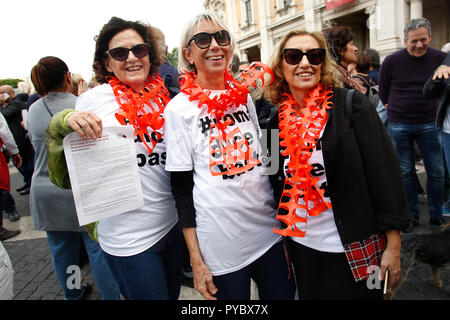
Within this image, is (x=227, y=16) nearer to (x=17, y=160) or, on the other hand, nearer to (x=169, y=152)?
(x=17, y=160)

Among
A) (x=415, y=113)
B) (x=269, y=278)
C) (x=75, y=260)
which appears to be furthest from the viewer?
(x=415, y=113)

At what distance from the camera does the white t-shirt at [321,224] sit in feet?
4.95

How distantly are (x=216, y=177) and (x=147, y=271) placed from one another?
Answer: 0.68 metres

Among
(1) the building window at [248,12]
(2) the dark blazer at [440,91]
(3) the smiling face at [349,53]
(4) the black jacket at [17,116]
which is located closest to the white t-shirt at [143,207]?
(3) the smiling face at [349,53]

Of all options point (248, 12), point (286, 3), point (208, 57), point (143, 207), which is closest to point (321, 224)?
point (143, 207)

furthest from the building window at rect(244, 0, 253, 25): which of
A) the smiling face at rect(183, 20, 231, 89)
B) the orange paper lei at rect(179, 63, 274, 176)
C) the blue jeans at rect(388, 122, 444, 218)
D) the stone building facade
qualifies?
the orange paper lei at rect(179, 63, 274, 176)

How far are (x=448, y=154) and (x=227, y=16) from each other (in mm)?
26405

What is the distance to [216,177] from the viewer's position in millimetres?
1475

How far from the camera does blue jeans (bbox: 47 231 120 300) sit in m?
2.41

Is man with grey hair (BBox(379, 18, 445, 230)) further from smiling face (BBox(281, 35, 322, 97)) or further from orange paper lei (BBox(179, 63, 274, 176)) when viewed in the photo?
orange paper lei (BBox(179, 63, 274, 176))

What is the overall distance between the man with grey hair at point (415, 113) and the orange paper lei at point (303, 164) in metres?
2.45

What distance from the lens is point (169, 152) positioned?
1.48 metres

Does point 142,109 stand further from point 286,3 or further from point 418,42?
point 286,3
